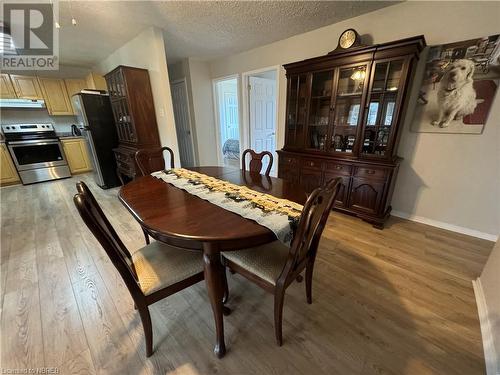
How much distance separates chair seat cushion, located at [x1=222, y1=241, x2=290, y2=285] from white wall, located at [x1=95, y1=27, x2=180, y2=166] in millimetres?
2294

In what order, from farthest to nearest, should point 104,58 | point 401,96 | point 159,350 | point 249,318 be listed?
point 104,58 < point 401,96 < point 249,318 < point 159,350

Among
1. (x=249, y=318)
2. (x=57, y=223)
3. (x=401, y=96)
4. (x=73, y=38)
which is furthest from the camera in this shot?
(x=73, y=38)

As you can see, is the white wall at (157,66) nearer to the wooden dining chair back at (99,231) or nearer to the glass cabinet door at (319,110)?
the glass cabinet door at (319,110)

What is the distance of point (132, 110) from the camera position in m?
2.82

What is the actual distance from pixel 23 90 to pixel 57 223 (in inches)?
133

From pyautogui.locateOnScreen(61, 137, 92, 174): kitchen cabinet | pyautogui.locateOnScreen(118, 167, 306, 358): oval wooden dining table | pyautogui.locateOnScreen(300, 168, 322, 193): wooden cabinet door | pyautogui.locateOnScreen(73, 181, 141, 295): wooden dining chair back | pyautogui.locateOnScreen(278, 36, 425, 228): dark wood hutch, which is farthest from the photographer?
pyautogui.locateOnScreen(61, 137, 92, 174): kitchen cabinet

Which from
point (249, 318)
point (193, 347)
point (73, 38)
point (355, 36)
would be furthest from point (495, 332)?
point (73, 38)

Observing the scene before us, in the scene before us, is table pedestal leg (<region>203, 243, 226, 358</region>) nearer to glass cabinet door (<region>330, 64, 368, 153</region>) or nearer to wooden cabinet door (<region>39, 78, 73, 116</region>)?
glass cabinet door (<region>330, 64, 368, 153</region>)

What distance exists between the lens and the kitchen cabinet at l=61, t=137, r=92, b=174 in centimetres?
439

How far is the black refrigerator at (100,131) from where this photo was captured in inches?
129

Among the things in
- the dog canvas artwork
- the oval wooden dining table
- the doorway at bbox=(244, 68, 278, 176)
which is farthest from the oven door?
the dog canvas artwork

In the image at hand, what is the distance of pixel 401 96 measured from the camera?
6.41 ft

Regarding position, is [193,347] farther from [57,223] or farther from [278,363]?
[57,223]

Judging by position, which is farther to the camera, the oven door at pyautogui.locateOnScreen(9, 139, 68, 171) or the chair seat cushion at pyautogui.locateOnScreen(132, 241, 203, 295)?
the oven door at pyautogui.locateOnScreen(9, 139, 68, 171)
